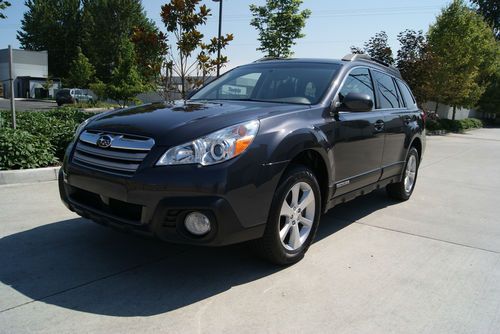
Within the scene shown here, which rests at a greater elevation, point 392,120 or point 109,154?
point 392,120

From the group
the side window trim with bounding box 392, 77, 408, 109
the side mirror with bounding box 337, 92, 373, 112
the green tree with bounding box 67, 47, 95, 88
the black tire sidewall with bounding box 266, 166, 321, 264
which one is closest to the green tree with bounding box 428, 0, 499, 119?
the side window trim with bounding box 392, 77, 408, 109

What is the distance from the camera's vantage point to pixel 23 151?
6059 millimetres

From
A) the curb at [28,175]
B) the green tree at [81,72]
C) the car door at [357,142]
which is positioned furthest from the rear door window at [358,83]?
the green tree at [81,72]

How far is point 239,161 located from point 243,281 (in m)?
0.95

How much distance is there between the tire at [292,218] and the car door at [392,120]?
5.44 ft

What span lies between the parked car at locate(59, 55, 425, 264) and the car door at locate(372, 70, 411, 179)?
1.39 feet

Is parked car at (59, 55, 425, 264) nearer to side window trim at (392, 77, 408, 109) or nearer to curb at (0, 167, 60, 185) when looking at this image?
side window trim at (392, 77, 408, 109)

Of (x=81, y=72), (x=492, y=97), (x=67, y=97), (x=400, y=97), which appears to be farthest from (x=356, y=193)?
(x=81, y=72)

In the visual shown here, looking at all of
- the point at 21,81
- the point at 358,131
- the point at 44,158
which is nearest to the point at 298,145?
the point at 358,131

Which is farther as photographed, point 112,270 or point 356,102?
point 356,102

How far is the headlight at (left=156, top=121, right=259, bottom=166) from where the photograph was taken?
2.89 m

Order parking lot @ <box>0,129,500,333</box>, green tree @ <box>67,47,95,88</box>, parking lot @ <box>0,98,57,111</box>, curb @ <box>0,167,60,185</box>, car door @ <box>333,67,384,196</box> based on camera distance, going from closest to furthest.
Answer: parking lot @ <box>0,129,500,333</box> → car door @ <box>333,67,384,196</box> → curb @ <box>0,167,60,185</box> → parking lot @ <box>0,98,57,111</box> → green tree @ <box>67,47,95,88</box>

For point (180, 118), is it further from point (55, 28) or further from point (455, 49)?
point (55, 28)

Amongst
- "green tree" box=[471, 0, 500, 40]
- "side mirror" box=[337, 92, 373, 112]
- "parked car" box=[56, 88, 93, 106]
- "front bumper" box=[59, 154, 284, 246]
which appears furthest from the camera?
"green tree" box=[471, 0, 500, 40]
